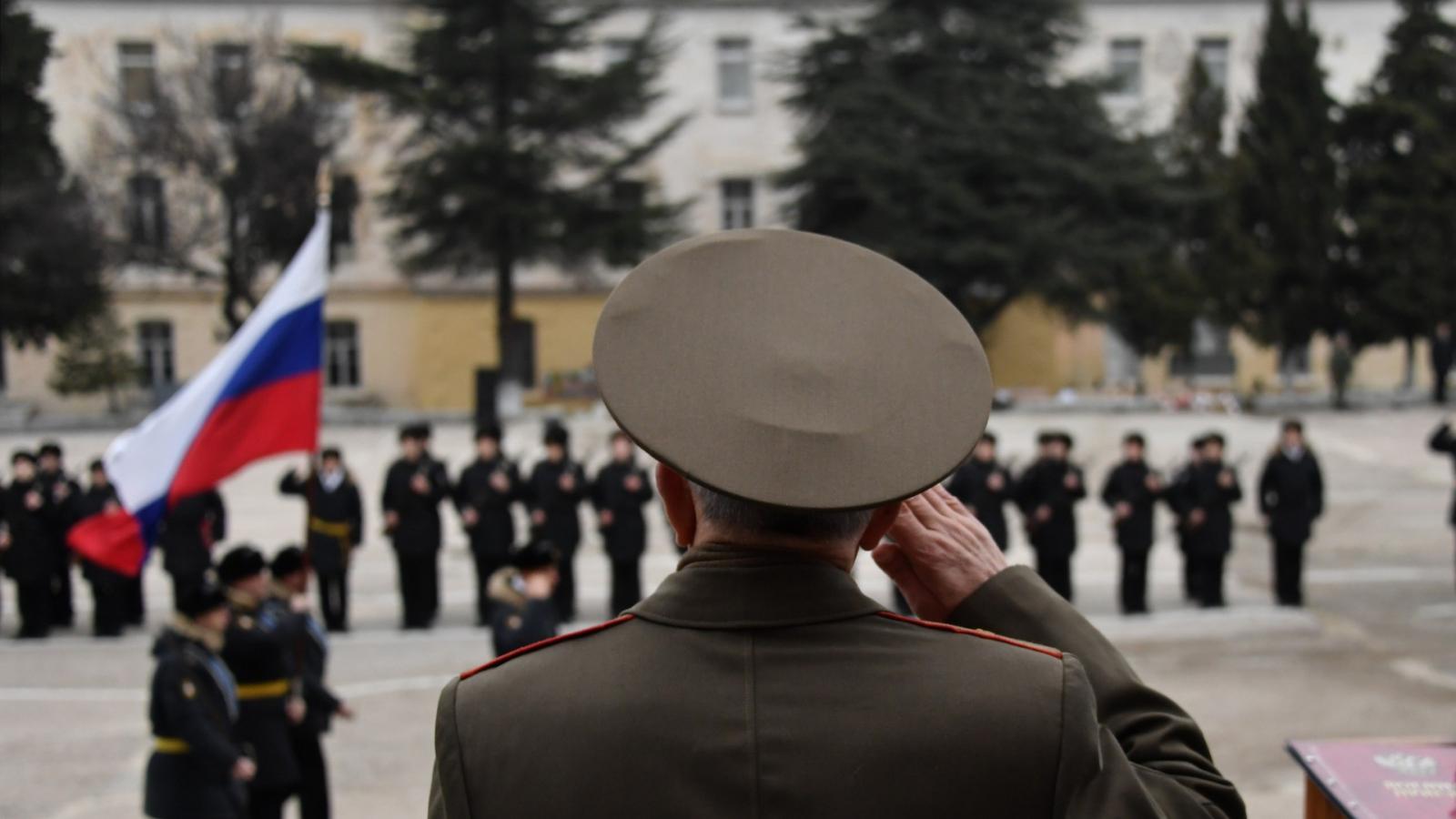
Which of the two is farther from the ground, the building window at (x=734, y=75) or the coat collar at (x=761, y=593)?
the building window at (x=734, y=75)

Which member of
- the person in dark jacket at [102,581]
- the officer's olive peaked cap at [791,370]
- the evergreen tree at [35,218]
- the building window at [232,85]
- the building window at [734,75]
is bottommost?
the person in dark jacket at [102,581]

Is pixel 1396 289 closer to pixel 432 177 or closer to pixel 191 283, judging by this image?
pixel 432 177

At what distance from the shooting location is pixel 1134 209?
91.9 feet

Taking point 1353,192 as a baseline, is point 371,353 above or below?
below

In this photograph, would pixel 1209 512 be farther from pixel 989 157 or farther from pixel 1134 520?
pixel 989 157

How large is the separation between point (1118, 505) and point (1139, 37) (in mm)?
25148

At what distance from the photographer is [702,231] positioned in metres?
34.2

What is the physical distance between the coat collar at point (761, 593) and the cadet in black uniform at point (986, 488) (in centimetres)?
1064

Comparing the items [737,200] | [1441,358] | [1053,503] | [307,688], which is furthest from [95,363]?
[1441,358]

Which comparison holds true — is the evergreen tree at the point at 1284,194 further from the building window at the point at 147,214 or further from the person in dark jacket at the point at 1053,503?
the building window at the point at 147,214

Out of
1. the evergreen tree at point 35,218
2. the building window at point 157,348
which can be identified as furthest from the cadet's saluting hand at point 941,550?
the building window at point 157,348

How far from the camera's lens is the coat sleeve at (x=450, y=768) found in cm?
178

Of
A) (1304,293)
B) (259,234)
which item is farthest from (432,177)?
(1304,293)

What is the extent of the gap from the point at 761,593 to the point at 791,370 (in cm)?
28
